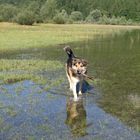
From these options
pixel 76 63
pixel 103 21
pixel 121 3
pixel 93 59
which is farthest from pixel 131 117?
pixel 121 3

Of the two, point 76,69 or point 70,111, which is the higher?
point 76,69

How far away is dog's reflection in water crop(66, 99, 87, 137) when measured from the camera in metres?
8.86

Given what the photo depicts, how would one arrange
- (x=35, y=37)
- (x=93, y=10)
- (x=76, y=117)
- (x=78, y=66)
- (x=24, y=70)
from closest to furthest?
1. (x=76, y=117)
2. (x=78, y=66)
3. (x=24, y=70)
4. (x=35, y=37)
5. (x=93, y=10)

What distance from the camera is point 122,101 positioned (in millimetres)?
11695

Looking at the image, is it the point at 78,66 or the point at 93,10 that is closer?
the point at 78,66

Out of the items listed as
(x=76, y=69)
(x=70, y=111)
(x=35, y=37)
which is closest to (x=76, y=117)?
(x=70, y=111)

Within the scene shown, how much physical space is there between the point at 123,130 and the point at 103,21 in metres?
115

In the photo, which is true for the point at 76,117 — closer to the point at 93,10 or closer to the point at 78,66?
the point at 78,66

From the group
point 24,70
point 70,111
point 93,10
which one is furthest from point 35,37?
point 93,10

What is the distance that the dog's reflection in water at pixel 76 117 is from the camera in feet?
29.1

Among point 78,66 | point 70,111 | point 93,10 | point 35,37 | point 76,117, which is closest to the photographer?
point 76,117

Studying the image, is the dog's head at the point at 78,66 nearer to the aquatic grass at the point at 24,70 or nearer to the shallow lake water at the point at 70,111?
the shallow lake water at the point at 70,111

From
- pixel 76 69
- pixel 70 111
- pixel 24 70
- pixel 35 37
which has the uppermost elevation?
pixel 76 69

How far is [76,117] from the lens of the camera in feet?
33.1
